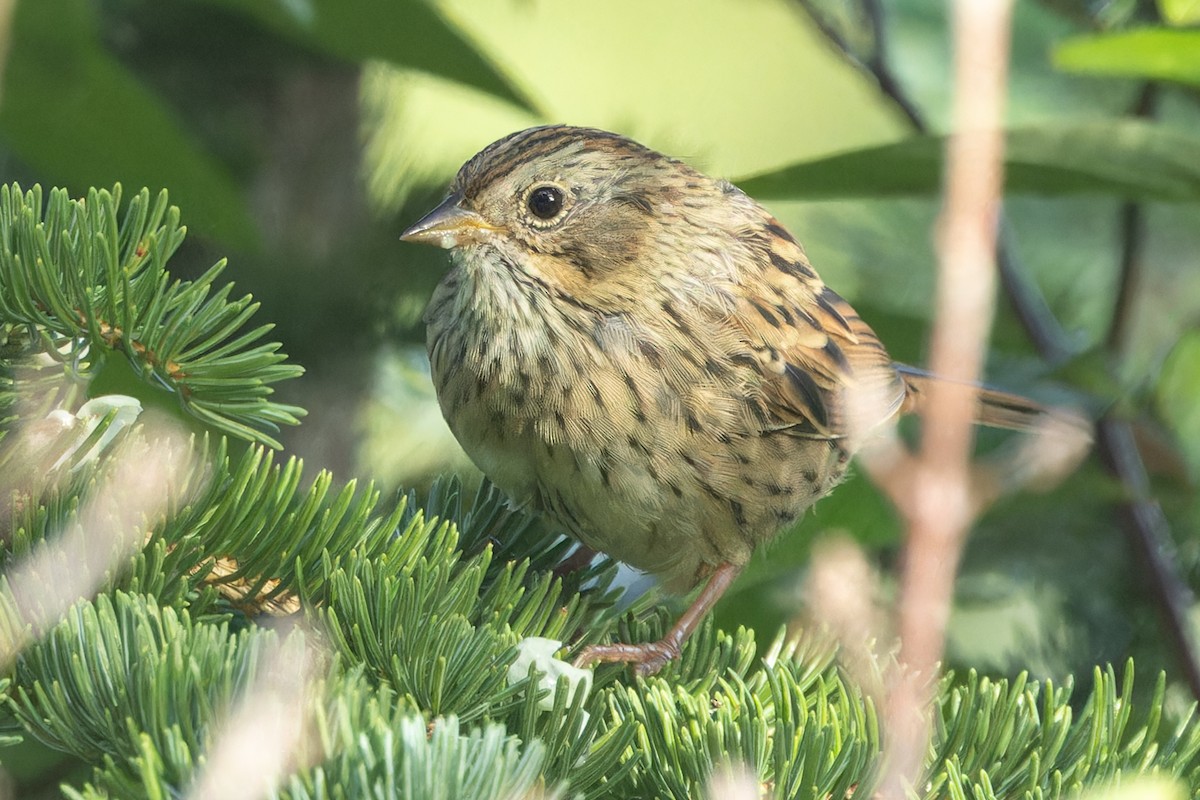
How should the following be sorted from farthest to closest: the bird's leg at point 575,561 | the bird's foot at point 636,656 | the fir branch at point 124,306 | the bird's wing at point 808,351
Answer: the bird's wing at point 808,351 → the bird's leg at point 575,561 → the bird's foot at point 636,656 → the fir branch at point 124,306

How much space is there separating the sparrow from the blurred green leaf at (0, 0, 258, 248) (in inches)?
17.2

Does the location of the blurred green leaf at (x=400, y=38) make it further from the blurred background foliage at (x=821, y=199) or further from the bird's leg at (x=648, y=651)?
the bird's leg at (x=648, y=651)

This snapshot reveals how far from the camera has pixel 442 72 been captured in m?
2.19

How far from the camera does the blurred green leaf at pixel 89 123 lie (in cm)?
213

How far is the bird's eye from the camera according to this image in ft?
6.71

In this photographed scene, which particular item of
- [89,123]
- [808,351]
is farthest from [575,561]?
[89,123]

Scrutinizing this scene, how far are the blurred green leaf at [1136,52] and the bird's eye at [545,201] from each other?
2.48 feet

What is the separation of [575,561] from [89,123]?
1.07 metres

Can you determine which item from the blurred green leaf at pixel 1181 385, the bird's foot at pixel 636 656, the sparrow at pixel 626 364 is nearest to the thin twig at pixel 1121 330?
the blurred green leaf at pixel 1181 385

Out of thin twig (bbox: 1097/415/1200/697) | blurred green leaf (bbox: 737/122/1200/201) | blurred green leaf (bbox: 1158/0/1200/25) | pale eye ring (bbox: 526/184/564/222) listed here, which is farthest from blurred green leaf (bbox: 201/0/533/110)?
thin twig (bbox: 1097/415/1200/697)

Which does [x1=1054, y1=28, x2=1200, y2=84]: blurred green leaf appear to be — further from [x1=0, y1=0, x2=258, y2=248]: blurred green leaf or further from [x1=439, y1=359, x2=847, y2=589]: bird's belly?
[x1=0, y1=0, x2=258, y2=248]: blurred green leaf

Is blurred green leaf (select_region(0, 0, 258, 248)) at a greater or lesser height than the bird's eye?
lesser

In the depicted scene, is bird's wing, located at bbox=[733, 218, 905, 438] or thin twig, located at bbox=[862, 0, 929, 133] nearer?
bird's wing, located at bbox=[733, 218, 905, 438]

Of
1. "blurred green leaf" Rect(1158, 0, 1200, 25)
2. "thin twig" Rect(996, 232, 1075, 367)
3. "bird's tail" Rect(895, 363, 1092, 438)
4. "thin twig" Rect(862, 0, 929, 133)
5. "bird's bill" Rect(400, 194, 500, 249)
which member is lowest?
"bird's bill" Rect(400, 194, 500, 249)
